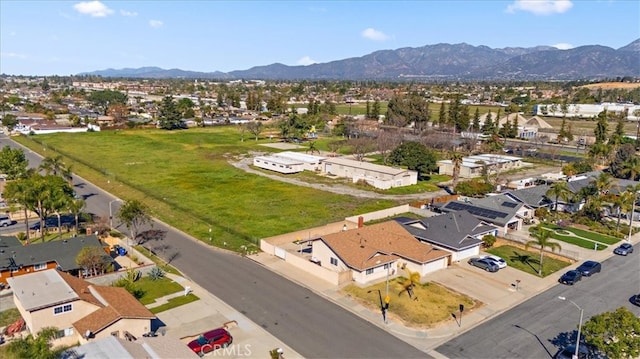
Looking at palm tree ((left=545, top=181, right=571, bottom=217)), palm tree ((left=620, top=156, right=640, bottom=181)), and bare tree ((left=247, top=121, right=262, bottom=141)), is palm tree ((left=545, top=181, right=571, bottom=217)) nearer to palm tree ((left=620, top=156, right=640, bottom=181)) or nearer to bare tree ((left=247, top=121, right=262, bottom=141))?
palm tree ((left=620, top=156, right=640, bottom=181))

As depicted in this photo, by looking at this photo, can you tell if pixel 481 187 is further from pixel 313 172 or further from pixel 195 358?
pixel 195 358

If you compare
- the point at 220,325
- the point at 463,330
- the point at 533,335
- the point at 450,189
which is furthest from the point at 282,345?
the point at 450,189

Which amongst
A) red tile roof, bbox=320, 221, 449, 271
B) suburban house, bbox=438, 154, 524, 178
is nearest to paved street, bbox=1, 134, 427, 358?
red tile roof, bbox=320, 221, 449, 271

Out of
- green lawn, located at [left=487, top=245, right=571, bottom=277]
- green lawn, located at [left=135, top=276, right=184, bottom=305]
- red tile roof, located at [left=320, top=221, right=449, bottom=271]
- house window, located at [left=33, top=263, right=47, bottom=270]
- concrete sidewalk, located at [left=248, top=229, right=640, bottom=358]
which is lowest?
green lawn, located at [left=487, top=245, right=571, bottom=277]

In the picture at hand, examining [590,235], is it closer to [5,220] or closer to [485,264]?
[485,264]

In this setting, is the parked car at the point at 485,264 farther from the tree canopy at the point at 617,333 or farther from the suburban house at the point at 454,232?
the tree canopy at the point at 617,333

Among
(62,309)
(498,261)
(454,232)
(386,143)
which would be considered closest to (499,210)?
(454,232)
